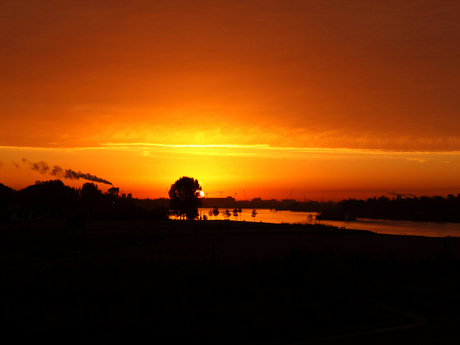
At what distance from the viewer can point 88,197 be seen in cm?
16150

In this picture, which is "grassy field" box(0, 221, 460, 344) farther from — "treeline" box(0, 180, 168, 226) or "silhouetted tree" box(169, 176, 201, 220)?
"silhouetted tree" box(169, 176, 201, 220)

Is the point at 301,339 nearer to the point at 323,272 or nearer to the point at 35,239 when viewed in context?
the point at 323,272

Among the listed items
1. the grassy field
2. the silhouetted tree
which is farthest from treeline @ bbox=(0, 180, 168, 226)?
the grassy field

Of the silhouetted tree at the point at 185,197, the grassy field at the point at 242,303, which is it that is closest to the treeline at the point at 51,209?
the silhouetted tree at the point at 185,197

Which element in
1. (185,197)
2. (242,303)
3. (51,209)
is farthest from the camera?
(185,197)

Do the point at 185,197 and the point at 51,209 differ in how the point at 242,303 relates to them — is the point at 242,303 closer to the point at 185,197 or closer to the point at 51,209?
the point at 51,209

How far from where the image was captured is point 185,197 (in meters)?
141

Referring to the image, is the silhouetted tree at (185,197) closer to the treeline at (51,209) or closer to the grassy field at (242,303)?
the treeline at (51,209)

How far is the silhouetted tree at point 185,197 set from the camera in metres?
140

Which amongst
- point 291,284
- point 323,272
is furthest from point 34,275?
point 323,272

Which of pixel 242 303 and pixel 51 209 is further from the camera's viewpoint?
pixel 51 209

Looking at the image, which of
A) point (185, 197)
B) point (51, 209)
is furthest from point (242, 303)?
point (185, 197)

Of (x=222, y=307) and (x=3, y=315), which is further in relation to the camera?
(x=222, y=307)

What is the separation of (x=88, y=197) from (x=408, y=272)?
154 metres
